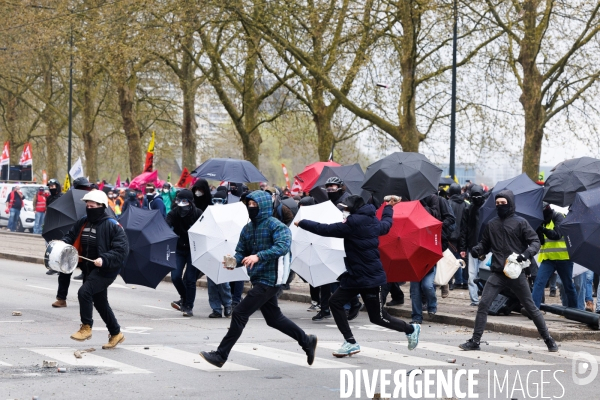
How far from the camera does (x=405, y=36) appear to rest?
25844mm

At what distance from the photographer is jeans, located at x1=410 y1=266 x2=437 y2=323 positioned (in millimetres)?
13742

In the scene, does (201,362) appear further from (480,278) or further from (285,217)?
(480,278)

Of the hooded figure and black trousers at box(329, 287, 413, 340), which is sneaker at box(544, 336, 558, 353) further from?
the hooded figure

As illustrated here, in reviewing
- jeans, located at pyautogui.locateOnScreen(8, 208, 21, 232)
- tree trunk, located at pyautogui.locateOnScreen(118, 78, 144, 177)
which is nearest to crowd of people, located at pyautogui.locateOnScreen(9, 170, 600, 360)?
jeans, located at pyautogui.locateOnScreen(8, 208, 21, 232)

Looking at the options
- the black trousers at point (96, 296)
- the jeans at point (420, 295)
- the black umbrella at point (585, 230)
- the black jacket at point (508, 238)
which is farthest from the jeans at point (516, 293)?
the black trousers at point (96, 296)

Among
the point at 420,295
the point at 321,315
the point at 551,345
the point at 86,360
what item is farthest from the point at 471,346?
the point at 86,360

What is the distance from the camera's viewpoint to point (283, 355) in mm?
10523

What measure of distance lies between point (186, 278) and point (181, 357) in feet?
14.2

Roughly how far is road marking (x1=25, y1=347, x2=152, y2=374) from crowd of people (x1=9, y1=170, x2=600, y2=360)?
0.52 metres

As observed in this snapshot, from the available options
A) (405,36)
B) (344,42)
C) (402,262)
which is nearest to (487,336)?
(402,262)

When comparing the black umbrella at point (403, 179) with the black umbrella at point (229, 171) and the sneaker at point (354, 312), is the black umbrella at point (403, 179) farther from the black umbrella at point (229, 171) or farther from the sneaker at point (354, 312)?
the black umbrella at point (229, 171)

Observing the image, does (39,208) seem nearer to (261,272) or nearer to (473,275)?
(473,275)

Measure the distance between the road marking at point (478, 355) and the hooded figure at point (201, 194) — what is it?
15.3 feet

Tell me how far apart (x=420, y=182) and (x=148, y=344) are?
5.33 metres
